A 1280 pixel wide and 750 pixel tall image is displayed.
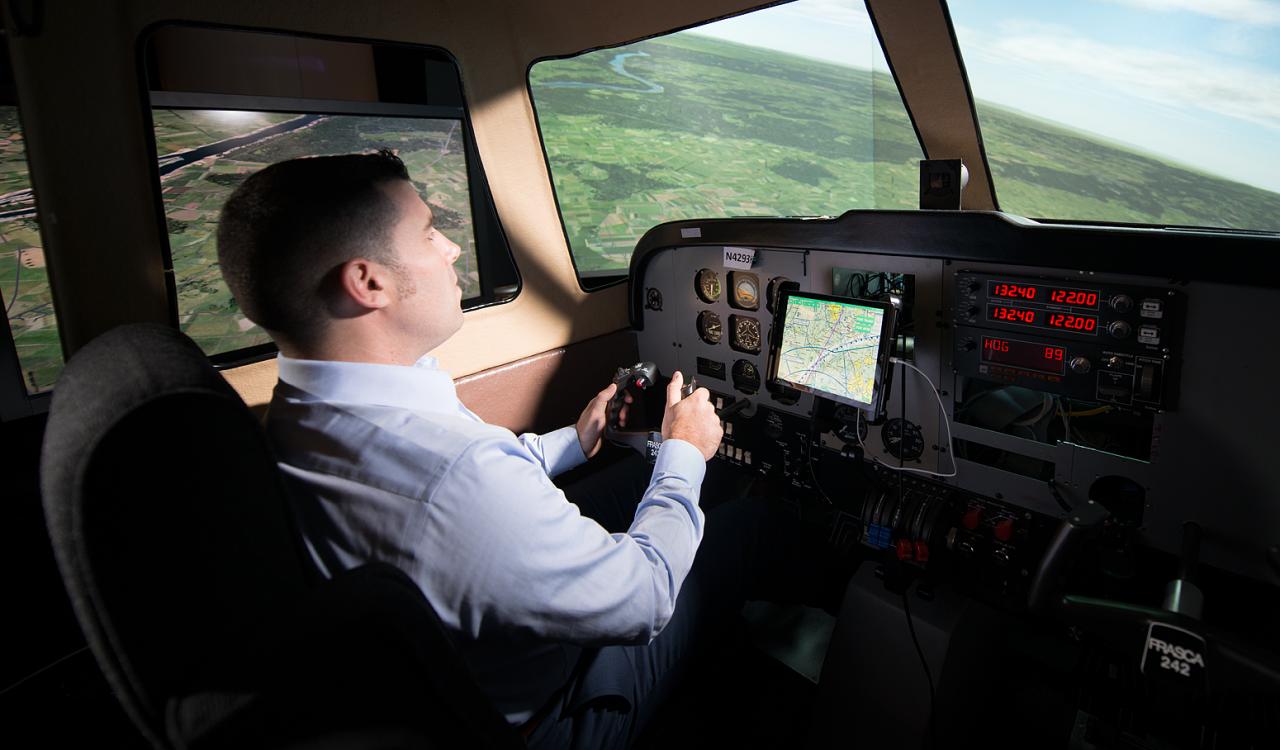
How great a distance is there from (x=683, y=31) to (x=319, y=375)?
1897mm

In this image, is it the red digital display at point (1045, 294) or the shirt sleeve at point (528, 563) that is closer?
the shirt sleeve at point (528, 563)

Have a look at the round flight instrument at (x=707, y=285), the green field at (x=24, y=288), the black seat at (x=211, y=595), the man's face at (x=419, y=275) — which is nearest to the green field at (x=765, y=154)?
the round flight instrument at (x=707, y=285)

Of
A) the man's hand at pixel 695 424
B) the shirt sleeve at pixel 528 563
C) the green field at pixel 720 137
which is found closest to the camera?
the shirt sleeve at pixel 528 563

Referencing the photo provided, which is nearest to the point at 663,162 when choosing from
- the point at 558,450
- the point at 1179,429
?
the point at 558,450

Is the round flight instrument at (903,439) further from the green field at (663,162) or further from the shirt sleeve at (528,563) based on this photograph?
the shirt sleeve at (528,563)

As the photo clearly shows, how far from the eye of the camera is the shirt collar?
3.38ft

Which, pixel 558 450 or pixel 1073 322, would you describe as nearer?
pixel 1073 322

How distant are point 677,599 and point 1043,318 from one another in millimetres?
1091

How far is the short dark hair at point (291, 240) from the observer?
1.05m

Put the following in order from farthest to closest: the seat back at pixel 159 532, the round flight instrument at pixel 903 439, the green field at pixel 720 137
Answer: the green field at pixel 720 137 < the round flight instrument at pixel 903 439 < the seat back at pixel 159 532

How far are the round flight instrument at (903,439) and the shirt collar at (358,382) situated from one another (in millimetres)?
1355

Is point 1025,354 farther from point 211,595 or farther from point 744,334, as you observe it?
point 211,595

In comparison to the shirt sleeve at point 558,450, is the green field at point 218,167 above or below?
above

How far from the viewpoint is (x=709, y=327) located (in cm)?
232
